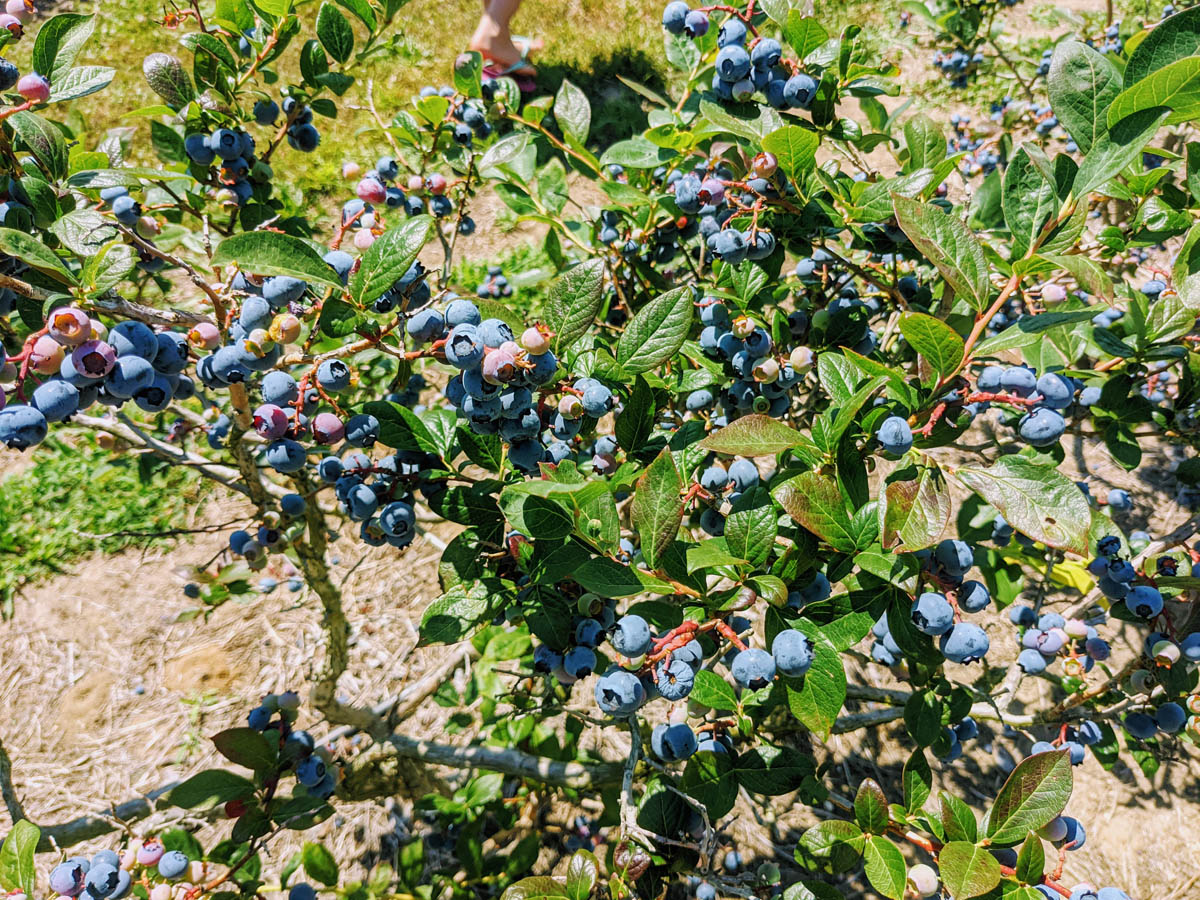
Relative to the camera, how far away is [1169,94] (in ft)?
2.69

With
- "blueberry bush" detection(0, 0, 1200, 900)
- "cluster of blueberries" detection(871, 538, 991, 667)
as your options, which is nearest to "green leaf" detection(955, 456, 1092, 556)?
"blueberry bush" detection(0, 0, 1200, 900)

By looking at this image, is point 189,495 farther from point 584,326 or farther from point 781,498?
point 781,498

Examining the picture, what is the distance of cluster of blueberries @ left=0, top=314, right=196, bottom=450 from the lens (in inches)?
31.8

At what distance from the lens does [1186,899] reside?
203 cm

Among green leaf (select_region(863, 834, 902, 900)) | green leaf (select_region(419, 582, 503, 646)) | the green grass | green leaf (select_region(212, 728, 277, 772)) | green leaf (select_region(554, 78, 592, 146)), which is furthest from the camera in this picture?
the green grass

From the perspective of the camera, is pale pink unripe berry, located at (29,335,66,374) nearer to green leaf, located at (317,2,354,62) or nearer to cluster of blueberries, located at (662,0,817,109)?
green leaf, located at (317,2,354,62)

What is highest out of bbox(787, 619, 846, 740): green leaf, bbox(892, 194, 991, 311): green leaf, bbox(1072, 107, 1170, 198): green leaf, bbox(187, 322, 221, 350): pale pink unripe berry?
bbox(1072, 107, 1170, 198): green leaf

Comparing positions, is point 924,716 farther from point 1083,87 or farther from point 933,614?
point 1083,87

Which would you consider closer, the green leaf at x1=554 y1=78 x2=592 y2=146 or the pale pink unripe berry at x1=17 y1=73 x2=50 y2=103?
the pale pink unripe berry at x1=17 y1=73 x2=50 y2=103

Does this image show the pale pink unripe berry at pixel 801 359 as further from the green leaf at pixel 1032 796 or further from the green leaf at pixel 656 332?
the green leaf at pixel 1032 796

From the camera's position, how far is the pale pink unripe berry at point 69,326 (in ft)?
2.58

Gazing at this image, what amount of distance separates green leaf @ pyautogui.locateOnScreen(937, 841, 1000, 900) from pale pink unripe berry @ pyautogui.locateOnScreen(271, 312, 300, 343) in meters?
1.08

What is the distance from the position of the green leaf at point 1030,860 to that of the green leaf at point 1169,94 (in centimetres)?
90

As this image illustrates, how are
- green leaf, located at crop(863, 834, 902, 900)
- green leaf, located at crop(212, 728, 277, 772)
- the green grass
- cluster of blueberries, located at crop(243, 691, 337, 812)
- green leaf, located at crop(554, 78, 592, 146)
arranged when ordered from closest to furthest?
green leaf, located at crop(863, 834, 902, 900) < green leaf, located at crop(212, 728, 277, 772) < cluster of blueberries, located at crop(243, 691, 337, 812) < green leaf, located at crop(554, 78, 592, 146) < the green grass
